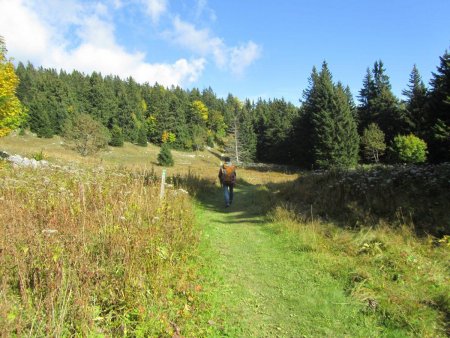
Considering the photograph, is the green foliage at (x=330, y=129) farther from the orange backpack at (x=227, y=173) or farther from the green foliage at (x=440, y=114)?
the orange backpack at (x=227, y=173)

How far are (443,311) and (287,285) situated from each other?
2.12 m

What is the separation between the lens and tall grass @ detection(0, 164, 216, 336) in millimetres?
3250

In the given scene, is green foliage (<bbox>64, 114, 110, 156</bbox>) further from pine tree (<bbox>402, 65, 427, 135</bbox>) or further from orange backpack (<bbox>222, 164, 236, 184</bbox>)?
pine tree (<bbox>402, 65, 427, 135</bbox>)

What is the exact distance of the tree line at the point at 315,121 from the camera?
4172cm

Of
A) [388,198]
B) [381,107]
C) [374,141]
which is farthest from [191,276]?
[381,107]

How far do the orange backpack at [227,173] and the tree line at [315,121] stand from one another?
29.0 metres

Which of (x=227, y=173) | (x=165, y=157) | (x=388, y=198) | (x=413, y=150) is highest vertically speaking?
(x=413, y=150)

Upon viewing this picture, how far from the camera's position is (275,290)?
506 centimetres

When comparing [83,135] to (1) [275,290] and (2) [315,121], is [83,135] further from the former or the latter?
(1) [275,290]

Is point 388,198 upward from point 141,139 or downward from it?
downward

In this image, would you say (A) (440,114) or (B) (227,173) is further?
(A) (440,114)

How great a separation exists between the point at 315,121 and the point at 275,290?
46254 mm

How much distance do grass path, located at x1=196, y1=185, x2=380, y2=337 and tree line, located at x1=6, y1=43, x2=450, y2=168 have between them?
32.5 metres

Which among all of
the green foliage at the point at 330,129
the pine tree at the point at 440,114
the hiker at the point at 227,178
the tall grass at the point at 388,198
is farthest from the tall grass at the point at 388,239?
the green foliage at the point at 330,129
